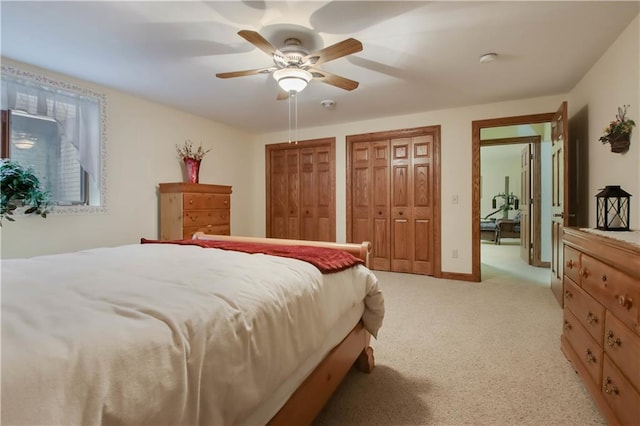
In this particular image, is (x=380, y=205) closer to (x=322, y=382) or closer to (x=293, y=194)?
(x=293, y=194)

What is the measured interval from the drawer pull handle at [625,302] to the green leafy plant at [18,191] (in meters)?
3.92

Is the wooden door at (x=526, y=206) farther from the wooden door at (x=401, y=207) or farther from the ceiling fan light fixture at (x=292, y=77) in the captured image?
the ceiling fan light fixture at (x=292, y=77)

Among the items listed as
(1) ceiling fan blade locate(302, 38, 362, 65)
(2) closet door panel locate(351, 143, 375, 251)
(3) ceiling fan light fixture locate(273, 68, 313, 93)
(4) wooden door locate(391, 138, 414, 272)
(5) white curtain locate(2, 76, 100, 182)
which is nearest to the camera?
(1) ceiling fan blade locate(302, 38, 362, 65)

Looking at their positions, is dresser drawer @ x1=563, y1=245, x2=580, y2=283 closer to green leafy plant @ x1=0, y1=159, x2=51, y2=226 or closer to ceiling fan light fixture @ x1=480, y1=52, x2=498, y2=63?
ceiling fan light fixture @ x1=480, y1=52, x2=498, y2=63

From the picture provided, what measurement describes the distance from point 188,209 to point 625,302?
3646 millimetres

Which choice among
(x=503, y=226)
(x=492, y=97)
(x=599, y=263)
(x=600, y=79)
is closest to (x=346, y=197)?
(x=492, y=97)

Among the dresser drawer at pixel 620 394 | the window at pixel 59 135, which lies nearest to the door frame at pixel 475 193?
the dresser drawer at pixel 620 394

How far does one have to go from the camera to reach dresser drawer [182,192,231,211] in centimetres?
356

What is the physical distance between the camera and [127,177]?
11.3ft

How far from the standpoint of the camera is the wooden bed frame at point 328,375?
3.59 feet

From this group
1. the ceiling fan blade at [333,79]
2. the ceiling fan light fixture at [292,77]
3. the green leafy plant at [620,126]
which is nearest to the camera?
the green leafy plant at [620,126]

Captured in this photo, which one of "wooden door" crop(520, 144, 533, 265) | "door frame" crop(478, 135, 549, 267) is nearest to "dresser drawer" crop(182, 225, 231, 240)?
"door frame" crop(478, 135, 549, 267)

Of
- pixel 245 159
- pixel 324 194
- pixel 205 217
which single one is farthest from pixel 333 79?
pixel 245 159

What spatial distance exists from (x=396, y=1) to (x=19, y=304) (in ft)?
7.36
